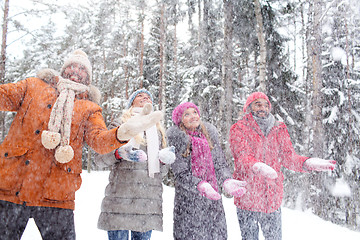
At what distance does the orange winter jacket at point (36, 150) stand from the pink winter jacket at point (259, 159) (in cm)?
161

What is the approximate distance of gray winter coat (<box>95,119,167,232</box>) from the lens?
2.67 metres

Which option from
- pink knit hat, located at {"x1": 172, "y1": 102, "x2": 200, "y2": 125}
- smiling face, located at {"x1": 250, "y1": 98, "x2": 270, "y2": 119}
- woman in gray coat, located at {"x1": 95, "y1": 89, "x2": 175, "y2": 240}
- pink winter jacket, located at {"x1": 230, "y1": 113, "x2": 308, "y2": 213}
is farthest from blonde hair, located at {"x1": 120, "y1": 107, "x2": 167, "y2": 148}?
smiling face, located at {"x1": 250, "y1": 98, "x2": 270, "y2": 119}

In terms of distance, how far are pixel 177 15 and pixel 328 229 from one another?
36.8ft

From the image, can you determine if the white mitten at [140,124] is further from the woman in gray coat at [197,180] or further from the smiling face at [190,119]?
the smiling face at [190,119]

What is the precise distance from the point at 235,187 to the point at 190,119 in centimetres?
93

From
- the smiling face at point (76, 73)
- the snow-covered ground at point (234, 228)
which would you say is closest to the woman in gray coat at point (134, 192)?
the smiling face at point (76, 73)

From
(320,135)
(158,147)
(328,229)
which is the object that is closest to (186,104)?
(158,147)

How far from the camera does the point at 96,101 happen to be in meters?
2.47

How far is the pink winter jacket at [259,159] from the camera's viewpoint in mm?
2928

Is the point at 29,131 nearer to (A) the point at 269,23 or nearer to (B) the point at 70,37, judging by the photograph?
(A) the point at 269,23

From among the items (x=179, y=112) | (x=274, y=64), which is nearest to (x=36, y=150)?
(x=179, y=112)

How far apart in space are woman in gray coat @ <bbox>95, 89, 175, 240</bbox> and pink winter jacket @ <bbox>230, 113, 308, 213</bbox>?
0.88 meters

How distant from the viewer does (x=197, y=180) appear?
277 centimetres

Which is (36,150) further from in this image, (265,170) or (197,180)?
(265,170)
